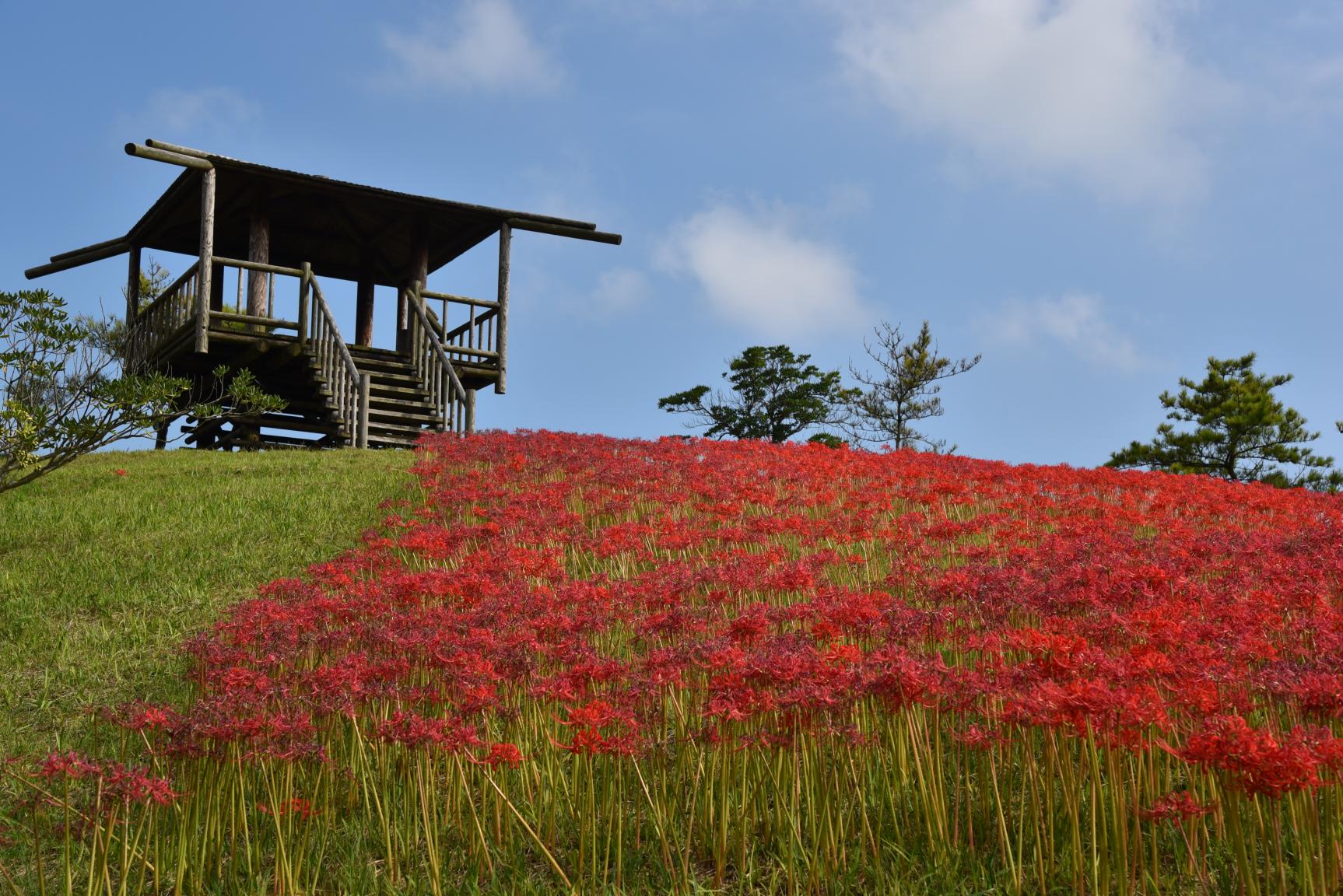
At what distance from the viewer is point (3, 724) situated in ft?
22.7

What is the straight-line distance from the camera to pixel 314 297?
20375 mm

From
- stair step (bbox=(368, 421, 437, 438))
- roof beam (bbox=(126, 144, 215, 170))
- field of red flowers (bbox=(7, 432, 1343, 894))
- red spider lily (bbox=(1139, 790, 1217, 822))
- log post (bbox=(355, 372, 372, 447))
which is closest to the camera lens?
red spider lily (bbox=(1139, 790, 1217, 822))

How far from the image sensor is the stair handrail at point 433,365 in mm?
19812

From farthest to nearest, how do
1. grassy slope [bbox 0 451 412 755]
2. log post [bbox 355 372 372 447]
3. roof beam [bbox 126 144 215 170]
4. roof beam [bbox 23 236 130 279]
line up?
roof beam [bbox 23 236 130 279] < log post [bbox 355 372 372 447] < roof beam [bbox 126 144 215 170] < grassy slope [bbox 0 451 412 755]

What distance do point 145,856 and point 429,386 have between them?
16701 mm

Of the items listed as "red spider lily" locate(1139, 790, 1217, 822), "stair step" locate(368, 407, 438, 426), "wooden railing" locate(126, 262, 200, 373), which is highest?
"wooden railing" locate(126, 262, 200, 373)

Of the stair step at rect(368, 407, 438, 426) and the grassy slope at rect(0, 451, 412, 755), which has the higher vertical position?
the stair step at rect(368, 407, 438, 426)

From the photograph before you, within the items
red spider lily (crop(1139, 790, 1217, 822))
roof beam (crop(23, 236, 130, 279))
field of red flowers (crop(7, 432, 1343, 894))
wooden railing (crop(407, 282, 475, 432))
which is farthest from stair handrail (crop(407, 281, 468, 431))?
red spider lily (crop(1139, 790, 1217, 822))

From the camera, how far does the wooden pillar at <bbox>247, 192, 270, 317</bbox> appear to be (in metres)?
19.8

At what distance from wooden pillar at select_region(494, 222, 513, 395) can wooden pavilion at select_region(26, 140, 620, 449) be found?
0.03 m

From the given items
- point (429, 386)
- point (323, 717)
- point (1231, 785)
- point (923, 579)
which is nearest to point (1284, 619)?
point (923, 579)

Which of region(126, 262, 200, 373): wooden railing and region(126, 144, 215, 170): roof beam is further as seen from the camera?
region(126, 262, 200, 373): wooden railing

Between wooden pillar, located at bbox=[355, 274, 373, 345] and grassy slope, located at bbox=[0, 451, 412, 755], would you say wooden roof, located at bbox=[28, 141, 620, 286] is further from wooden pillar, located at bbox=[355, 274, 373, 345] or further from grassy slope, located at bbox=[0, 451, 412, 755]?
grassy slope, located at bbox=[0, 451, 412, 755]

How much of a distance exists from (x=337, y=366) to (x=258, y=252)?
281 centimetres
